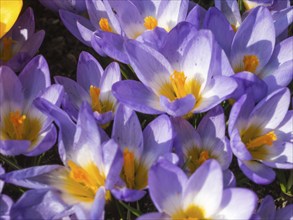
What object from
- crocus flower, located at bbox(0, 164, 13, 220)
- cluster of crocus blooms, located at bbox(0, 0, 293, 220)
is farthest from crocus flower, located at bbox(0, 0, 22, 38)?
crocus flower, located at bbox(0, 164, 13, 220)

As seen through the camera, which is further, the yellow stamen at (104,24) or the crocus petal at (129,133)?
the yellow stamen at (104,24)

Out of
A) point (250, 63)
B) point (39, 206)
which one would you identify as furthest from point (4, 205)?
point (250, 63)

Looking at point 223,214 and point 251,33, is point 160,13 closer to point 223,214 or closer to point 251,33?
point 251,33

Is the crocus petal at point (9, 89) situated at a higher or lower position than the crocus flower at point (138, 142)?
higher

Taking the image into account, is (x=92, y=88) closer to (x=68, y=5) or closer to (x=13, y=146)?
(x=13, y=146)

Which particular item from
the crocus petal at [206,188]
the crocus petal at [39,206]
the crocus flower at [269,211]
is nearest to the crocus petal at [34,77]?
the crocus petal at [39,206]

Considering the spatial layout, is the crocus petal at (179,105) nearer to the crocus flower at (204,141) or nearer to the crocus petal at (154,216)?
the crocus flower at (204,141)

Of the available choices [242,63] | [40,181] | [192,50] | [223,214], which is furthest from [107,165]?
[242,63]
